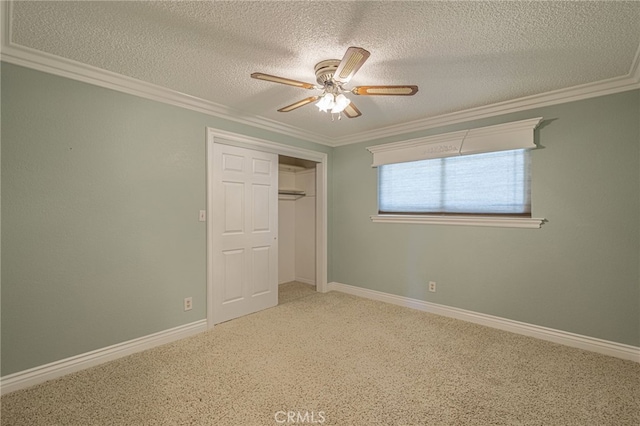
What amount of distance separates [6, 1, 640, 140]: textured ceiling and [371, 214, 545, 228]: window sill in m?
1.23

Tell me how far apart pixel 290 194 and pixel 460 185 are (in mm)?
2702

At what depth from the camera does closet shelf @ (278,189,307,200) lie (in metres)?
4.81

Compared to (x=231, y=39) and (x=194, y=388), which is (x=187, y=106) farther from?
(x=194, y=388)

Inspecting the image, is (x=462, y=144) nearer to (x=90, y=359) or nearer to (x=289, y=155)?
(x=289, y=155)

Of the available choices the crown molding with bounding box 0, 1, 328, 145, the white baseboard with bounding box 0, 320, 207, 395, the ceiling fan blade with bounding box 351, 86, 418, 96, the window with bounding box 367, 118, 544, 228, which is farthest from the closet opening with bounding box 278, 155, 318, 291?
the ceiling fan blade with bounding box 351, 86, 418, 96

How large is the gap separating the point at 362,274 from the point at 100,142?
11.0 feet

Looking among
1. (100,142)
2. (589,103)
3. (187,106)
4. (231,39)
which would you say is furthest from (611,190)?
(100,142)

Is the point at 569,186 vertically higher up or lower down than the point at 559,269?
higher up

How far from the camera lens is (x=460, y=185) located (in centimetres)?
335

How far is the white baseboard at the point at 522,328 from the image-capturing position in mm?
2457

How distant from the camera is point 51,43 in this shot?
1.94 m

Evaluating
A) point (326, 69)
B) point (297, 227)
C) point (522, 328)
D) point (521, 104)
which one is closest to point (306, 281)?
point (297, 227)

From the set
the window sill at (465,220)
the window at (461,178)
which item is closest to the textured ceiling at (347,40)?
the window at (461,178)

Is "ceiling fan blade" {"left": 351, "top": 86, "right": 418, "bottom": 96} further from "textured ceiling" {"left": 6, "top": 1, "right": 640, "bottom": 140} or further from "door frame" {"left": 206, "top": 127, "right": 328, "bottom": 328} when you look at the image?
"door frame" {"left": 206, "top": 127, "right": 328, "bottom": 328}
